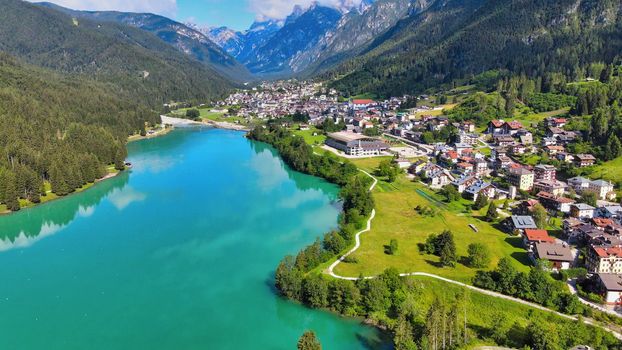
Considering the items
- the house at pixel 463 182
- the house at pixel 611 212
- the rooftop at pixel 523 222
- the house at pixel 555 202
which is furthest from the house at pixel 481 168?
the rooftop at pixel 523 222

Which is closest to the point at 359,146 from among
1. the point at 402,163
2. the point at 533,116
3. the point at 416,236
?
the point at 402,163

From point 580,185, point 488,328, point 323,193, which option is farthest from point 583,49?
point 488,328

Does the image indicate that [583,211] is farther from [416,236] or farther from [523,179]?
[416,236]

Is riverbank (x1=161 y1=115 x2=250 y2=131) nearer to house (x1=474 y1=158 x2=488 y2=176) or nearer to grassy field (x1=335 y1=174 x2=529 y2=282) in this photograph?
house (x1=474 y1=158 x2=488 y2=176)

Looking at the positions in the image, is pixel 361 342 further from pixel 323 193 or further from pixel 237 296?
pixel 323 193

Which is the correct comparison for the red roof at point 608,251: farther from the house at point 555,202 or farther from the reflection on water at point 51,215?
the reflection on water at point 51,215

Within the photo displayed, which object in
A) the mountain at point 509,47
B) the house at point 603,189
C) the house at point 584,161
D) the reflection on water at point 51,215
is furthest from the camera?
the mountain at point 509,47
